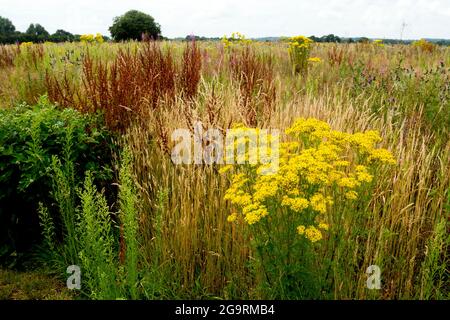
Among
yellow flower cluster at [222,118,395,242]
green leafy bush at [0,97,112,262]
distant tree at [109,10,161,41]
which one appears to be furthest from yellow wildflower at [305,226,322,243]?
distant tree at [109,10,161,41]

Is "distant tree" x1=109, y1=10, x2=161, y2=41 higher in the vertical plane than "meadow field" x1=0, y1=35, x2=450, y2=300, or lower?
higher

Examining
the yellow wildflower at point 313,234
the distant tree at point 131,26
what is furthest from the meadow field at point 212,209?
the distant tree at point 131,26

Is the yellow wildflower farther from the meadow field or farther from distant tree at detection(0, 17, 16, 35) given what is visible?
distant tree at detection(0, 17, 16, 35)

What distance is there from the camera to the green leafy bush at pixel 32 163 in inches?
135

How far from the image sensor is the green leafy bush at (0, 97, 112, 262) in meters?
3.44

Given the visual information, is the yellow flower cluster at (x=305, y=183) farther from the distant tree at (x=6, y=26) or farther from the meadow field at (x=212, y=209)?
the distant tree at (x=6, y=26)

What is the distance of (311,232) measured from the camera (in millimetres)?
2092

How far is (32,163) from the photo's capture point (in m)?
3.49

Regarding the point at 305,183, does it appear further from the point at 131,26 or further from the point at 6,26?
the point at 6,26

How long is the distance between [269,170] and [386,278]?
1315mm

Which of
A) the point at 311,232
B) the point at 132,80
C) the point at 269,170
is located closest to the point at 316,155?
the point at 269,170

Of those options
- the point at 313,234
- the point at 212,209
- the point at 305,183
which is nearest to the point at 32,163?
the point at 212,209

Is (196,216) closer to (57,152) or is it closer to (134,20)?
(57,152)
